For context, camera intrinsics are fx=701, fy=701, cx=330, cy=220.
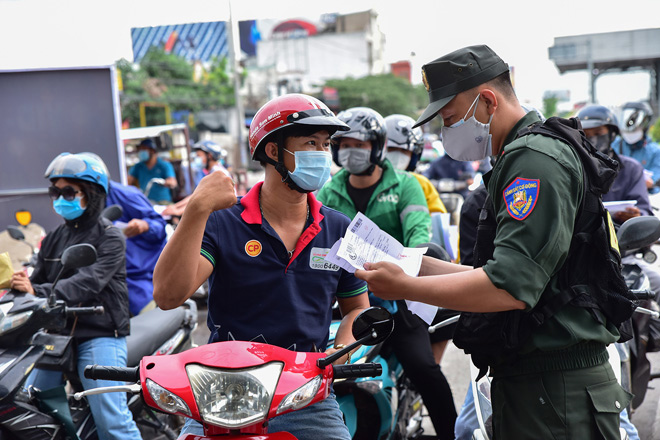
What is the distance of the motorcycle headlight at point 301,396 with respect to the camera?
7.19ft

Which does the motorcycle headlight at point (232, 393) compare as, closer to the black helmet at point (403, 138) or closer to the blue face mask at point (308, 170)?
the blue face mask at point (308, 170)

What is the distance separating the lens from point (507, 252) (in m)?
2.09

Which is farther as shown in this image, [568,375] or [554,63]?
[554,63]

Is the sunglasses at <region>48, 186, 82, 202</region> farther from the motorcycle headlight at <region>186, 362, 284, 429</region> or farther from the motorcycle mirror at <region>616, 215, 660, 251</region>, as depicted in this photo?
the motorcycle mirror at <region>616, 215, 660, 251</region>

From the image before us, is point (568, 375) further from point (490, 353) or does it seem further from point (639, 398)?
point (639, 398)

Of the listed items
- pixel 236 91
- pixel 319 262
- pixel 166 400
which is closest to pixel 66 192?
pixel 319 262

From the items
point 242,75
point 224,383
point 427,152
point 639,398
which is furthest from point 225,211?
point 242,75

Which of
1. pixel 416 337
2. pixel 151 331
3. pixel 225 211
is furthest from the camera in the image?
pixel 151 331

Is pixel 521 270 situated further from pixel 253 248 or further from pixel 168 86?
pixel 168 86

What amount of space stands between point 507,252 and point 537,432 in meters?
0.72

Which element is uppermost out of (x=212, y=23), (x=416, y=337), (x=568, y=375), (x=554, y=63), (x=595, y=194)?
(x=212, y=23)

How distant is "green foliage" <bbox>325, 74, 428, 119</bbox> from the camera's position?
231ft

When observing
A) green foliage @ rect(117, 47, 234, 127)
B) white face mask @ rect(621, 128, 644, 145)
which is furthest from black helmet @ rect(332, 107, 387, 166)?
green foliage @ rect(117, 47, 234, 127)

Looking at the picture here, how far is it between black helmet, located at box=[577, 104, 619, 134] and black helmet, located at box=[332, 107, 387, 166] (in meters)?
1.90
